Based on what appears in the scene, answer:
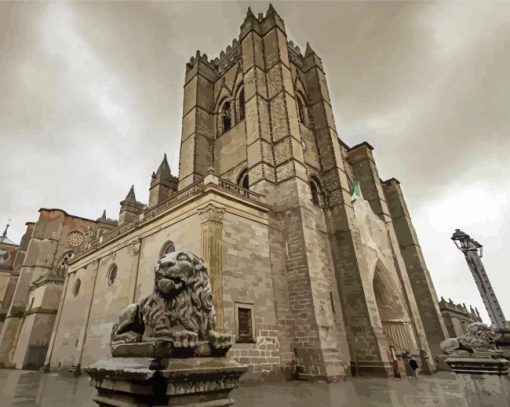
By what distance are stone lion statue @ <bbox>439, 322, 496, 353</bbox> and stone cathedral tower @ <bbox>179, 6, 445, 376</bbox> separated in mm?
3773

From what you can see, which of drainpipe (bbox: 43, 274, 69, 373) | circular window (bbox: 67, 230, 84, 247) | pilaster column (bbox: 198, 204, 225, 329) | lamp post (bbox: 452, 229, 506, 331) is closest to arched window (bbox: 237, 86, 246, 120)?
pilaster column (bbox: 198, 204, 225, 329)

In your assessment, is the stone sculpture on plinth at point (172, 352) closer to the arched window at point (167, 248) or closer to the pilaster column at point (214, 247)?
the pilaster column at point (214, 247)

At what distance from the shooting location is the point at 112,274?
1405 cm

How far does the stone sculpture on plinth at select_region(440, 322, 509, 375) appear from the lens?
642 cm

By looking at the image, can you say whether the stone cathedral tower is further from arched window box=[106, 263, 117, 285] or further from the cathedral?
arched window box=[106, 263, 117, 285]

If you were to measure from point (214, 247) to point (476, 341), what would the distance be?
7.39m

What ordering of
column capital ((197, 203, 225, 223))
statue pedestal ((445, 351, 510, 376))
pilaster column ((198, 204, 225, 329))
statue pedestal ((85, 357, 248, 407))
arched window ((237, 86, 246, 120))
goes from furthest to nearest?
arched window ((237, 86, 246, 120)), column capital ((197, 203, 225, 223)), pilaster column ((198, 204, 225, 329)), statue pedestal ((445, 351, 510, 376)), statue pedestal ((85, 357, 248, 407))

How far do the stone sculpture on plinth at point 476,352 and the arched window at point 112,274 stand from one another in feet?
44.4

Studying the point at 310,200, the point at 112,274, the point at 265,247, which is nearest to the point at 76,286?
the point at 112,274

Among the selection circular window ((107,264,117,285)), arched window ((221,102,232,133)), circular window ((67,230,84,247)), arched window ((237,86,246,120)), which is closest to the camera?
circular window ((107,264,117,285))

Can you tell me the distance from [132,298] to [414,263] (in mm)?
18543

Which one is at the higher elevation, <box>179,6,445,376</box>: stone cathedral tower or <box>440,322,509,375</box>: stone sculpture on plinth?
<box>179,6,445,376</box>: stone cathedral tower

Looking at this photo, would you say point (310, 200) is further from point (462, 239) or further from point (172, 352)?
point (172, 352)

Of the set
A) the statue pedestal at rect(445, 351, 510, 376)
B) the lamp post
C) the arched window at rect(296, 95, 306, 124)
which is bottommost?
the statue pedestal at rect(445, 351, 510, 376)
